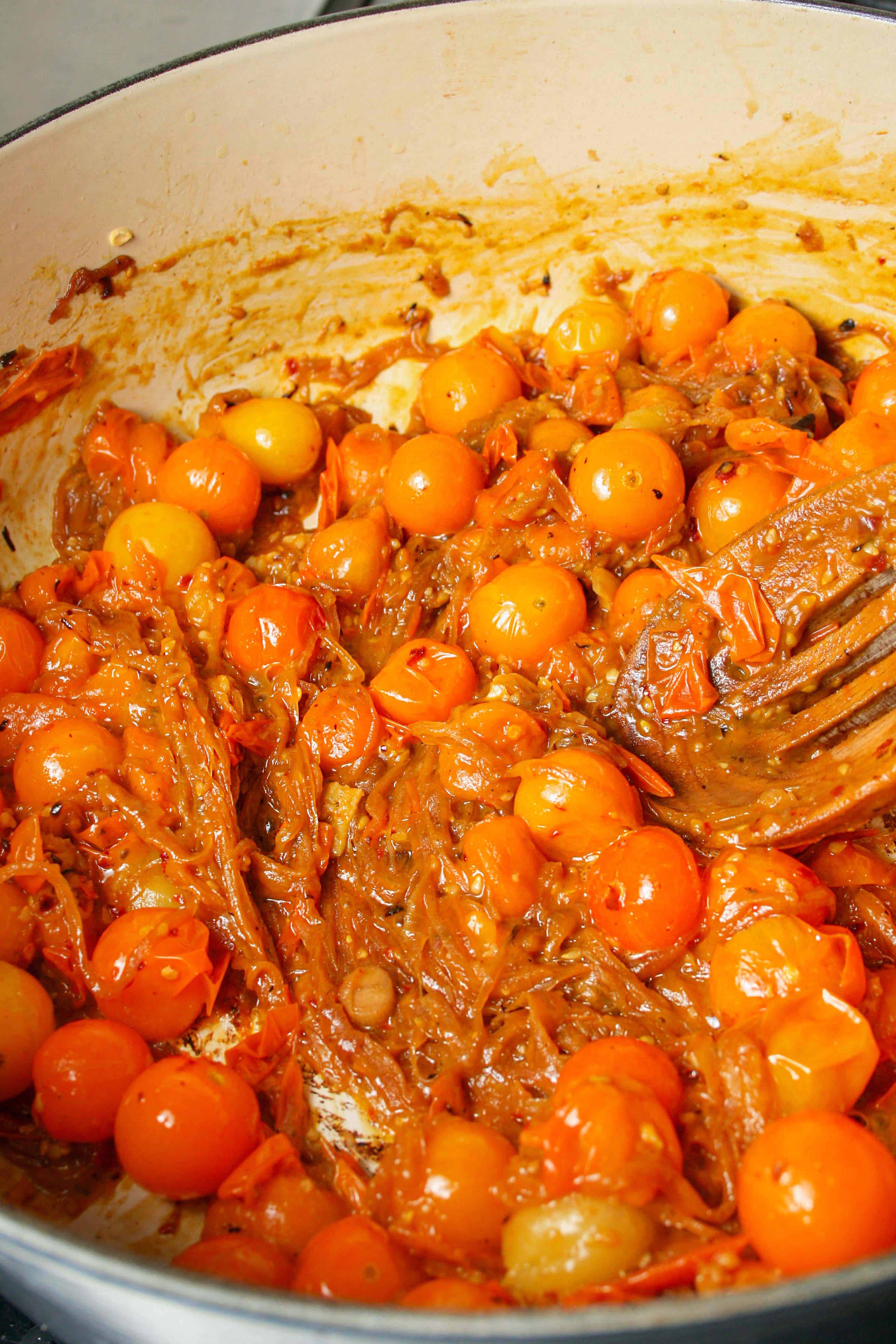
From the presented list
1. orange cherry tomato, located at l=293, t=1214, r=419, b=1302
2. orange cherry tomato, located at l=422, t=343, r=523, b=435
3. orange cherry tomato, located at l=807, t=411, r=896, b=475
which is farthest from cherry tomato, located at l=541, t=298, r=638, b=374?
orange cherry tomato, located at l=293, t=1214, r=419, b=1302

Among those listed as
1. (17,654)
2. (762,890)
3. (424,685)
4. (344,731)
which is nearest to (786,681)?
(762,890)

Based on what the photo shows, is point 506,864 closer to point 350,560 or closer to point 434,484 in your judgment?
point 350,560

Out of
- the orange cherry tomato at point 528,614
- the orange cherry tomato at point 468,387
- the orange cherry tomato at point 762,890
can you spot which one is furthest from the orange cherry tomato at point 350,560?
the orange cherry tomato at point 762,890

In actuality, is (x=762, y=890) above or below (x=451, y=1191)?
below

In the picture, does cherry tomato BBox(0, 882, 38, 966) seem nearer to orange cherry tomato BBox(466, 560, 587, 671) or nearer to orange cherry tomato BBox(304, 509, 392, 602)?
orange cherry tomato BBox(304, 509, 392, 602)

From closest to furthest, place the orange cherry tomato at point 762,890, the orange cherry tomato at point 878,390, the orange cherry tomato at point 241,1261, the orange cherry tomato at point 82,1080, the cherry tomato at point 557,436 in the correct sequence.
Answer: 1. the orange cherry tomato at point 241,1261
2. the orange cherry tomato at point 82,1080
3. the orange cherry tomato at point 762,890
4. the orange cherry tomato at point 878,390
5. the cherry tomato at point 557,436

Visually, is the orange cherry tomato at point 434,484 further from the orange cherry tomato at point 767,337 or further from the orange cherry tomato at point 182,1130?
the orange cherry tomato at point 182,1130

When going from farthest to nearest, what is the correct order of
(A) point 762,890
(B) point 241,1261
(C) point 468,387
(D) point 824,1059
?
1. (C) point 468,387
2. (A) point 762,890
3. (D) point 824,1059
4. (B) point 241,1261

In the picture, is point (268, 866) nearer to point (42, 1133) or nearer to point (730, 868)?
point (42, 1133)
